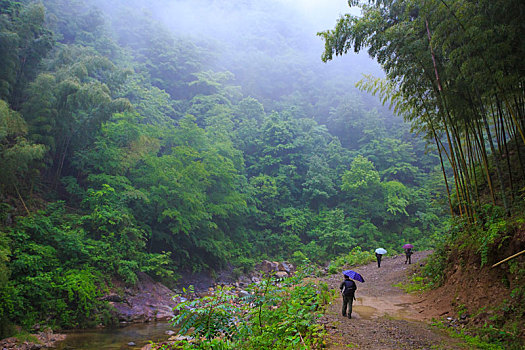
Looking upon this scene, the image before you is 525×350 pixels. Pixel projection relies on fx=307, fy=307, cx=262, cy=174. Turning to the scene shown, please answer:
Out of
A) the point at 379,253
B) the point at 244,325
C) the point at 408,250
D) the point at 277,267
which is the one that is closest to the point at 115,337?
the point at 244,325

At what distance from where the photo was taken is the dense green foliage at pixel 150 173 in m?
10.6

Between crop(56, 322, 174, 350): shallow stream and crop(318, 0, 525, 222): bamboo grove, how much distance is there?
9270mm

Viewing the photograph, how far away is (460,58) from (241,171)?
2155 cm

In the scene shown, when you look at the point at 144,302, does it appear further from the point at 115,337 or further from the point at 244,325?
the point at 244,325

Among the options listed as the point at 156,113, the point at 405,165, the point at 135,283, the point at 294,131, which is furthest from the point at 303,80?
the point at 135,283

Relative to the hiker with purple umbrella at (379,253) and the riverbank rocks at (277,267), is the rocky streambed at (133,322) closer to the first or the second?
the riverbank rocks at (277,267)

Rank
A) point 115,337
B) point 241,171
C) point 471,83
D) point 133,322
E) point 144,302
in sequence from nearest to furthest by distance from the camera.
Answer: point 471,83, point 115,337, point 133,322, point 144,302, point 241,171

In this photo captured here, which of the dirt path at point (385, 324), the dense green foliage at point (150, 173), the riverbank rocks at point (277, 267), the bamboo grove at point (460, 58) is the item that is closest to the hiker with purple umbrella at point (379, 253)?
the dense green foliage at point (150, 173)

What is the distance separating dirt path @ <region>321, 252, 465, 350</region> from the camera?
4609 millimetres

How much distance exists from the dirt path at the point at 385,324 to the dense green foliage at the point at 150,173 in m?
8.32

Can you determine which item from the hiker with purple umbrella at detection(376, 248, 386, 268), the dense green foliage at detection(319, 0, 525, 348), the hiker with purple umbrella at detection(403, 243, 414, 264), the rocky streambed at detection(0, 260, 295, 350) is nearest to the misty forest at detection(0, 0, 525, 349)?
the dense green foliage at detection(319, 0, 525, 348)

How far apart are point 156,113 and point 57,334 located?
18.9 metres

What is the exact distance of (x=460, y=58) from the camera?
587 centimetres

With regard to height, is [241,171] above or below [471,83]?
above
